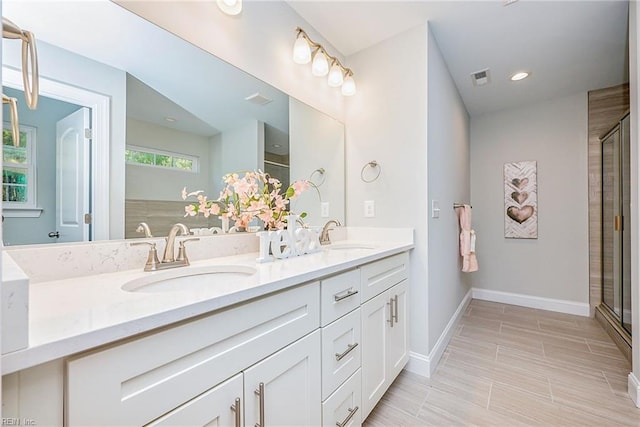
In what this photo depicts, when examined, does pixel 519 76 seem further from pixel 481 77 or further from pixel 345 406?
pixel 345 406

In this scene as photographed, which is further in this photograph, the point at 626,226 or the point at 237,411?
the point at 626,226

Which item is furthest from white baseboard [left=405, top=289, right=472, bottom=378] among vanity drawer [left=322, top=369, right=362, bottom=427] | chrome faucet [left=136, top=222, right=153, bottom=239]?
chrome faucet [left=136, top=222, right=153, bottom=239]

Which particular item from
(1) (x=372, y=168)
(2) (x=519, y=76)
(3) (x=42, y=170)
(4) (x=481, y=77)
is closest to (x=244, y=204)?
(3) (x=42, y=170)

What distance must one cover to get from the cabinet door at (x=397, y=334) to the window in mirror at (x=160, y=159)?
1212mm

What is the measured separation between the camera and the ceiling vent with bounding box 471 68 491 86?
2.52m

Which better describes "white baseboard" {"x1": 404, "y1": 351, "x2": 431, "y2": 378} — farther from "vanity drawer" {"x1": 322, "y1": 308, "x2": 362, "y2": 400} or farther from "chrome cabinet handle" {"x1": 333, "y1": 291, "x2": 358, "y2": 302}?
"chrome cabinet handle" {"x1": 333, "y1": 291, "x2": 358, "y2": 302}

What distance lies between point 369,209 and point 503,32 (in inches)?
60.8

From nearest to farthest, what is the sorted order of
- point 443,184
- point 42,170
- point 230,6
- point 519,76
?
point 42,170, point 230,6, point 443,184, point 519,76

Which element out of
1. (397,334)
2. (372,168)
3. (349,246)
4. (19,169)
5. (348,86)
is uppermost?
(348,86)

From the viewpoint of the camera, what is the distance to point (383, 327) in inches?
59.2

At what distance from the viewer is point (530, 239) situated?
326 cm

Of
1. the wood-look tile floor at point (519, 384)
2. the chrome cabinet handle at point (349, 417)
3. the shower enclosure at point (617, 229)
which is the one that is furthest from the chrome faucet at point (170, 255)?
the shower enclosure at point (617, 229)

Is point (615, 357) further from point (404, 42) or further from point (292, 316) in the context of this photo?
point (404, 42)

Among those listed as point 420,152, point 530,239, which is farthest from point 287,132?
point 530,239
